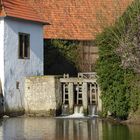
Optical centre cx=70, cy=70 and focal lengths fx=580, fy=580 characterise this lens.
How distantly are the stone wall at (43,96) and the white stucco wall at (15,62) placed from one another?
530mm

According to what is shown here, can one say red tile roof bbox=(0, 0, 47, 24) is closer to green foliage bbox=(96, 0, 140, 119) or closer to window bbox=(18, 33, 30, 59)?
window bbox=(18, 33, 30, 59)

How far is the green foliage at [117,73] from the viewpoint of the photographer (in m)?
30.1

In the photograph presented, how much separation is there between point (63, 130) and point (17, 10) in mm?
11022

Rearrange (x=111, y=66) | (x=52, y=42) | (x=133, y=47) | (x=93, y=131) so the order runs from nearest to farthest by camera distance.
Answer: (x=93, y=131) → (x=133, y=47) → (x=111, y=66) → (x=52, y=42)

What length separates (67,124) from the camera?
29.3m

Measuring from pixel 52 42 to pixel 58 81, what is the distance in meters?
7.66

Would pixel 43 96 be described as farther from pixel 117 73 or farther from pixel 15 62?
pixel 117 73

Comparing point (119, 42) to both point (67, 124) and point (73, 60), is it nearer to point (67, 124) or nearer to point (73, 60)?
point (67, 124)

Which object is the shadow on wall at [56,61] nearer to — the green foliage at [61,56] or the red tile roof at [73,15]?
the green foliage at [61,56]

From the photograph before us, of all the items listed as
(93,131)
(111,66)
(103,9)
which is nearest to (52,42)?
(103,9)

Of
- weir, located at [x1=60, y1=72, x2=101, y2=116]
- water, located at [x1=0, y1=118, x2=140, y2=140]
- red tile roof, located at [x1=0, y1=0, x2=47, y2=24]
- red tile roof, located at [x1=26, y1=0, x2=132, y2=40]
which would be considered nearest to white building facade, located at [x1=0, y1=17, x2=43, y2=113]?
red tile roof, located at [x1=0, y1=0, x2=47, y2=24]

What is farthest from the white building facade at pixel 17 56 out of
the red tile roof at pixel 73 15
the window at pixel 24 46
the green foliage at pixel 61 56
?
the red tile roof at pixel 73 15

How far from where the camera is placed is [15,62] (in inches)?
1352

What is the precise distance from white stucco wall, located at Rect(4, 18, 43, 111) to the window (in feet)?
0.84
